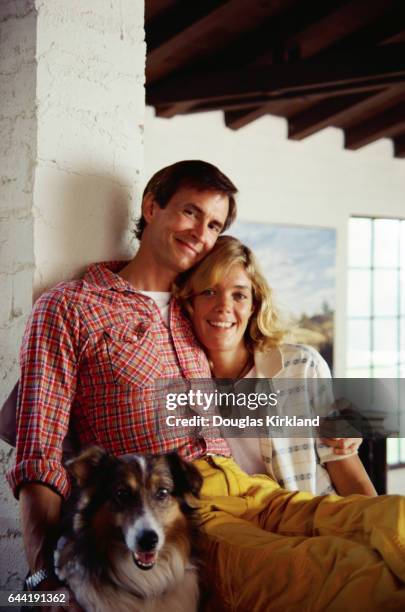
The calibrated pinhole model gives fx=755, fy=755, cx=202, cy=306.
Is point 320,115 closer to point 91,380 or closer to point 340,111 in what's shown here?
point 340,111

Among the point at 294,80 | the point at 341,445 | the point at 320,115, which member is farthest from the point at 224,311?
the point at 320,115

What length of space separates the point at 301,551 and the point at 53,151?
992 mm

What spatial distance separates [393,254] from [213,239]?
4399mm

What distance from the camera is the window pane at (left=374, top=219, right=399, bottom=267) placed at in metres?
5.73

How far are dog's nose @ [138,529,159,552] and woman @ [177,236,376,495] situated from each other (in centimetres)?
50

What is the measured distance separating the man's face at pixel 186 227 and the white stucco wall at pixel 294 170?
277 centimetres

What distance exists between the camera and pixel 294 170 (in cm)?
512

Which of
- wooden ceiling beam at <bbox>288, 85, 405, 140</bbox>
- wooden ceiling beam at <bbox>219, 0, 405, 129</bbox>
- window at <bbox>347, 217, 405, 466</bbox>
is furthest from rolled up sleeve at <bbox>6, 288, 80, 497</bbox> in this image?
window at <bbox>347, 217, 405, 466</bbox>

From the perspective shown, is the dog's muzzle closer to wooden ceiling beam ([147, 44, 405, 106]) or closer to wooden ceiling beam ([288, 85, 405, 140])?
wooden ceiling beam ([147, 44, 405, 106])

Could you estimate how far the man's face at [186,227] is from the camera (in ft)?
5.44

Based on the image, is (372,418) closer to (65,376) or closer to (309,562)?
(309,562)

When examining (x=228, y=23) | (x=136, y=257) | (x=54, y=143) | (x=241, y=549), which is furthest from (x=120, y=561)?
(x=228, y=23)

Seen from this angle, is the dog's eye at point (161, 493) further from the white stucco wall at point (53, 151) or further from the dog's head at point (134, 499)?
the white stucco wall at point (53, 151)

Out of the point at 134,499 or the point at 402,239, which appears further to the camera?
the point at 402,239
